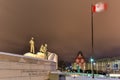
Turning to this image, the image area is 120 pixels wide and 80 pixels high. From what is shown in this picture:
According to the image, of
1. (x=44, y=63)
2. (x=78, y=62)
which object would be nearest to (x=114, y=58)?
(x=78, y=62)

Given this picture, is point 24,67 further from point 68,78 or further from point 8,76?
point 68,78

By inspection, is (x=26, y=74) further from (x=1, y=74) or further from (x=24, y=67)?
(x=1, y=74)

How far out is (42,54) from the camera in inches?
670

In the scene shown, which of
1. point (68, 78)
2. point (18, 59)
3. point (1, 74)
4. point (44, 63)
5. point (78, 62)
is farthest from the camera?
point (78, 62)

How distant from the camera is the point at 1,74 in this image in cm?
825

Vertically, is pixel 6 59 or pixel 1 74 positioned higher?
pixel 6 59

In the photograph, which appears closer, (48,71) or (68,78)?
(68,78)

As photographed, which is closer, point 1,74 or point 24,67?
point 1,74

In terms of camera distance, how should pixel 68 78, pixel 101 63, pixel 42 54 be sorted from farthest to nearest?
pixel 101 63, pixel 42 54, pixel 68 78

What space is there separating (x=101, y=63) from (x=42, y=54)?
61307 millimetres

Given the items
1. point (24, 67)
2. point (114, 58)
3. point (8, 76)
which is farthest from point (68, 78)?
point (114, 58)

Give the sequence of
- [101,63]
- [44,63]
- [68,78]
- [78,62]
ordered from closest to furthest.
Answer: [68,78], [44,63], [78,62], [101,63]

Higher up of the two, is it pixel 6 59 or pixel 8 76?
pixel 6 59

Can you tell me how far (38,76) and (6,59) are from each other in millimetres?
2991
